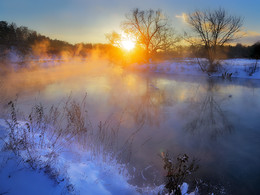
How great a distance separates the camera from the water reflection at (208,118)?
5676mm

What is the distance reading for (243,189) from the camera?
315 centimetres

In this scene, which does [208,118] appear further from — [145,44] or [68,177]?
[145,44]

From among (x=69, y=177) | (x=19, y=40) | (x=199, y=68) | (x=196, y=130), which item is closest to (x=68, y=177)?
(x=69, y=177)

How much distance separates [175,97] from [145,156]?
6637mm

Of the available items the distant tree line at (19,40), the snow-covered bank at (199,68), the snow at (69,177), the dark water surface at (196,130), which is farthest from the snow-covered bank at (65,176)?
the distant tree line at (19,40)

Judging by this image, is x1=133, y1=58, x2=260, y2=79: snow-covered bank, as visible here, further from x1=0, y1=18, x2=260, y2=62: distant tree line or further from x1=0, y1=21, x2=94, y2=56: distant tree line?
x1=0, y1=21, x2=94, y2=56: distant tree line

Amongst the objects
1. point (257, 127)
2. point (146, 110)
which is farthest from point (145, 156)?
point (257, 127)

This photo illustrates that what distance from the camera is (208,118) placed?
22.3ft

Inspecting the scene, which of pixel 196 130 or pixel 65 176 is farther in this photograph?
pixel 196 130

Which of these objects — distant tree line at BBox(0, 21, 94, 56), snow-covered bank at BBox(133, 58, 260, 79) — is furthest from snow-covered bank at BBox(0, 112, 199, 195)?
distant tree line at BBox(0, 21, 94, 56)

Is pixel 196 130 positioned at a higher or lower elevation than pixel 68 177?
lower

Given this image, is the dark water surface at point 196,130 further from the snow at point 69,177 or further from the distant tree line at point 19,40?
the distant tree line at point 19,40

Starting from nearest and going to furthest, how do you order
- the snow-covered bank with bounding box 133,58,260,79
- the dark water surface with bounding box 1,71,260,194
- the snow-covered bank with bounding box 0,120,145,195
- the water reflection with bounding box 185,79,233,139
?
the snow-covered bank with bounding box 0,120,145,195 < the dark water surface with bounding box 1,71,260,194 < the water reflection with bounding box 185,79,233,139 < the snow-covered bank with bounding box 133,58,260,79

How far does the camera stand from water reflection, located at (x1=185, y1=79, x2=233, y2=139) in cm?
568
